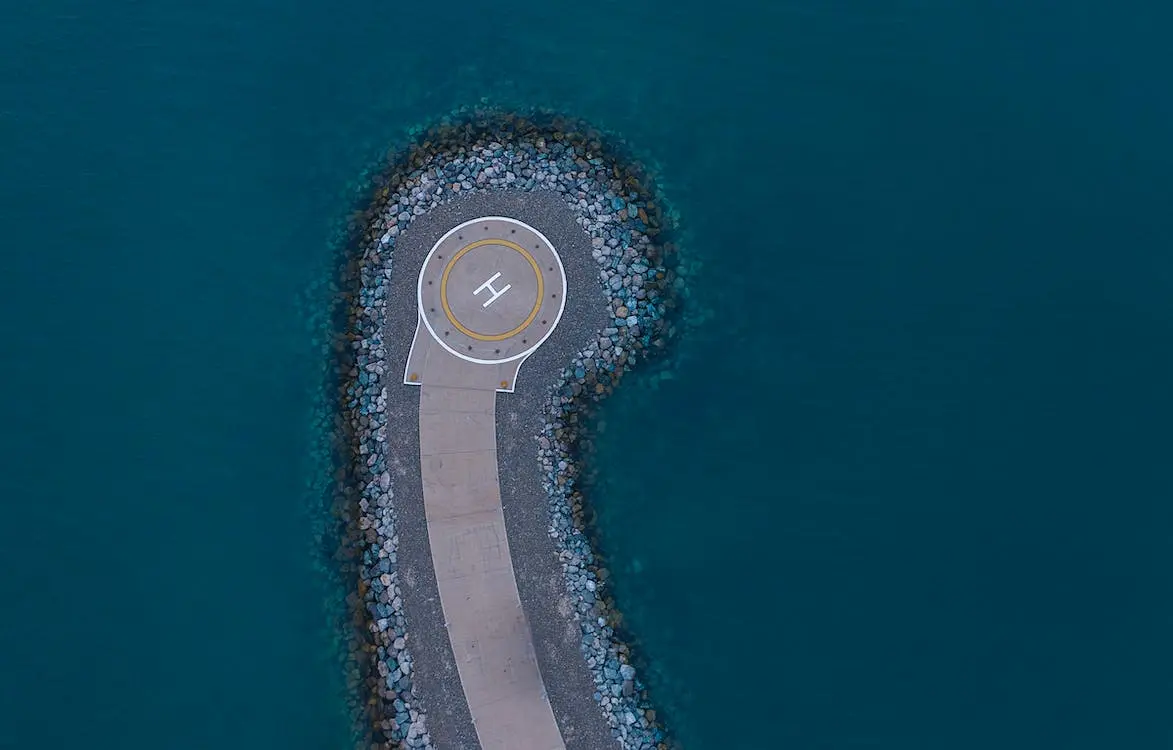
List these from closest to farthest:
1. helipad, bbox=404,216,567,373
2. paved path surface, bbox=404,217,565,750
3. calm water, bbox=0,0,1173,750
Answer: paved path surface, bbox=404,217,565,750
calm water, bbox=0,0,1173,750
helipad, bbox=404,216,567,373

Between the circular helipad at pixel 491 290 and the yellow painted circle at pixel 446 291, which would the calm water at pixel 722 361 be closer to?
the circular helipad at pixel 491 290

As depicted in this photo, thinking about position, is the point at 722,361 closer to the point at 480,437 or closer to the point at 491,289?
the point at 491,289

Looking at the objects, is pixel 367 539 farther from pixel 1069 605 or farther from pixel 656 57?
pixel 1069 605

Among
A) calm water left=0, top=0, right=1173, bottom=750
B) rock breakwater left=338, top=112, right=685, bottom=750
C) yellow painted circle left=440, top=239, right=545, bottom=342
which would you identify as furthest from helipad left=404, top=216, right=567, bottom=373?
calm water left=0, top=0, right=1173, bottom=750

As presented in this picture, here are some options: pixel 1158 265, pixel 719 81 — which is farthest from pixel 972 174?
pixel 719 81

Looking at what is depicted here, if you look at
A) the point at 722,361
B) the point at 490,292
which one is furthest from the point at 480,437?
the point at 722,361

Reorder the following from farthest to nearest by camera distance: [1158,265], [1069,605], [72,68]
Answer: [72,68] < [1158,265] < [1069,605]

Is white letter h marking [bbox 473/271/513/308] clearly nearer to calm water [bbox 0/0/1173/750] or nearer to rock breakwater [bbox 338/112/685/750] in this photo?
rock breakwater [bbox 338/112/685/750]

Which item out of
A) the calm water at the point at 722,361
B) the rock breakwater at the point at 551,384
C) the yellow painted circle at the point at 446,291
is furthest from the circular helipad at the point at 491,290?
the calm water at the point at 722,361
